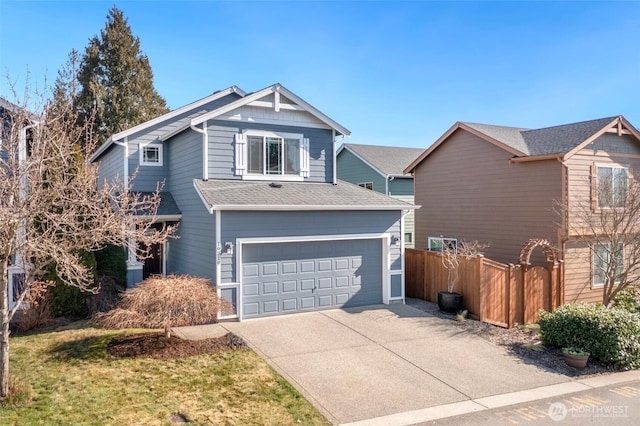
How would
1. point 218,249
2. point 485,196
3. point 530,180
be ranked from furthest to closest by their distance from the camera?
point 485,196 → point 530,180 → point 218,249

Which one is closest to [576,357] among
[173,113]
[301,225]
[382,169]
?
[301,225]

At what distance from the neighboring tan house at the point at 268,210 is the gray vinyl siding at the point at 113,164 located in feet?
0.76

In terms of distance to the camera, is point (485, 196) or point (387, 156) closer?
point (485, 196)

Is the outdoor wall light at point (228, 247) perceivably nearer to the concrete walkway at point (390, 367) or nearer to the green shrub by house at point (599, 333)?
the concrete walkway at point (390, 367)

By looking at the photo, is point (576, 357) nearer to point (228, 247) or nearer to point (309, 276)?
point (309, 276)

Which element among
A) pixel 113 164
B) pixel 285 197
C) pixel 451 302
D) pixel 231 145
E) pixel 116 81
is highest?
pixel 116 81

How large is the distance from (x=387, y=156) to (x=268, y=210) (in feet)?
59.0

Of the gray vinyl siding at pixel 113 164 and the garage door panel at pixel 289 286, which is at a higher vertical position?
the gray vinyl siding at pixel 113 164

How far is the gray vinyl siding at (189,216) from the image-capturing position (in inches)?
482

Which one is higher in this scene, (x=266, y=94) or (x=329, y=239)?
(x=266, y=94)

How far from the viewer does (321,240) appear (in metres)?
12.9

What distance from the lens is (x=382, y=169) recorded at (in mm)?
26172

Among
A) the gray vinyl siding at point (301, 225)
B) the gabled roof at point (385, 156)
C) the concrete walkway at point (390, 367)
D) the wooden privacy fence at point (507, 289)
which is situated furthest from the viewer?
the gabled roof at point (385, 156)

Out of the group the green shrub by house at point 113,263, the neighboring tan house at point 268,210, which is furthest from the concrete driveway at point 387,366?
the green shrub by house at point 113,263
